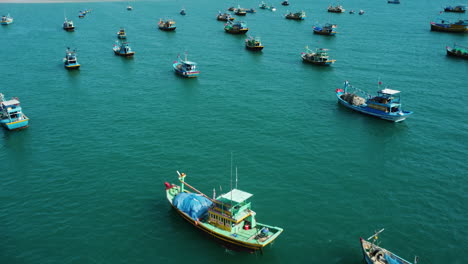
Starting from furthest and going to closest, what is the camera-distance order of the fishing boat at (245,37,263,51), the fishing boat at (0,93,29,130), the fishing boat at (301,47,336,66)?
the fishing boat at (245,37,263,51) → the fishing boat at (301,47,336,66) → the fishing boat at (0,93,29,130)

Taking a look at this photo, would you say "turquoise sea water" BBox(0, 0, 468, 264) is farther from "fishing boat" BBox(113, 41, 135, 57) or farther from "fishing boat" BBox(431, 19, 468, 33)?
"fishing boat" BBox(431, 19, 468, 33)

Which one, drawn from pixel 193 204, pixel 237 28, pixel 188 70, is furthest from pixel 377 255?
pixel 237 28

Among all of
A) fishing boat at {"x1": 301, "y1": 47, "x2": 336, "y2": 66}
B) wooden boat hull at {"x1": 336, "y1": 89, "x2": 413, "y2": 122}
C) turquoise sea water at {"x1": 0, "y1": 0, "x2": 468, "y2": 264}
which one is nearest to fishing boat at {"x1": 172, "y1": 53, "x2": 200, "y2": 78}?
turquoise sea water at {"x1": 0, "y1": 0, "x2": 468, "y2": 264}

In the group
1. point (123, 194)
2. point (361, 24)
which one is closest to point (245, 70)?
point (123, 194)

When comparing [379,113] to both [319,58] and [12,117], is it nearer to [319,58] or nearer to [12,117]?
[319,58]

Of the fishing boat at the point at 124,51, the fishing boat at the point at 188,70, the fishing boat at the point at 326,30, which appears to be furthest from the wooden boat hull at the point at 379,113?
the fishing boat at the point at 326,30

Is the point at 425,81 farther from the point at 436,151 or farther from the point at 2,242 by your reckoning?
the point at 2,242

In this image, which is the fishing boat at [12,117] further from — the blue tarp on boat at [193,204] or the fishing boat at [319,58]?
the fishing boat at [319,58]
